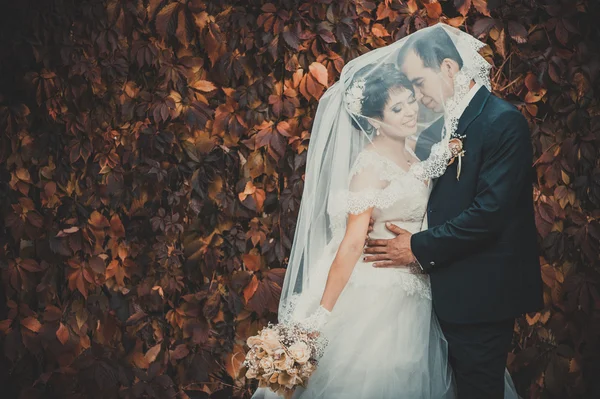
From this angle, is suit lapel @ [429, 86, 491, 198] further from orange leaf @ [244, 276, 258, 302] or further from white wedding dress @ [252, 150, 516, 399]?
orange leaf @ [244, 276, 258, 302]

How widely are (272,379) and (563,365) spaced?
5.53ft

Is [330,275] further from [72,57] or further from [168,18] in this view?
[72,57]

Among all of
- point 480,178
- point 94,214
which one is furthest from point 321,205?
point 94,214

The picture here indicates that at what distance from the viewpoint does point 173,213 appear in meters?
2.95

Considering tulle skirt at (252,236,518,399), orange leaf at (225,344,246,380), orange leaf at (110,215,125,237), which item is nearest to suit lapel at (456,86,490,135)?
tulle skirt at (252,236,518,399)

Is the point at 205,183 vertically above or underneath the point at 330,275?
underneath

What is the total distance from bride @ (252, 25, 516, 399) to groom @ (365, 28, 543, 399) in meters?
0.04

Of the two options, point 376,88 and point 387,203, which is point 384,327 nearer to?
point 387,203

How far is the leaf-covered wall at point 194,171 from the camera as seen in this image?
2.85m

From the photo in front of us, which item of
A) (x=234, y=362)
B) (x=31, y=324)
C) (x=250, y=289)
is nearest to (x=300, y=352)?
(x=250, y=289)

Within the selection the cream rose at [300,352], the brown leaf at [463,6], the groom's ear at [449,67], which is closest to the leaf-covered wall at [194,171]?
the brown leaf at [463,6]

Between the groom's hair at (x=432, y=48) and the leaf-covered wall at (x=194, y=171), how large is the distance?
2.25ft

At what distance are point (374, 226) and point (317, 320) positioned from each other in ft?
1.31

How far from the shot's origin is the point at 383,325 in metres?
2.13
